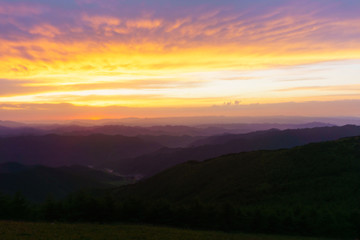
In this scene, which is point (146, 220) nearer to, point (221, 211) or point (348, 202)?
point (221, 211)

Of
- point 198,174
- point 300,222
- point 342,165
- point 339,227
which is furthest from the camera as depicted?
point 198,174

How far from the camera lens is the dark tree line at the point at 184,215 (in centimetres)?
1955

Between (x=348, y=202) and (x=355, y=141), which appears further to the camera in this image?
(x=355, y=141)

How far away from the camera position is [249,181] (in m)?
49.0

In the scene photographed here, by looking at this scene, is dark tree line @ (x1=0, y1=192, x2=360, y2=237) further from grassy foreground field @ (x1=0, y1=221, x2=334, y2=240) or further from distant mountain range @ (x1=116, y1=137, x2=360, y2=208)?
distant mountain range @ (x1=116, y1=137, x2=360, y2=208)

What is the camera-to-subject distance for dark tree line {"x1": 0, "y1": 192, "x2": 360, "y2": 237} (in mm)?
19547

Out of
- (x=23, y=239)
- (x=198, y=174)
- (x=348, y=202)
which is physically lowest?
(x=198, y=174)

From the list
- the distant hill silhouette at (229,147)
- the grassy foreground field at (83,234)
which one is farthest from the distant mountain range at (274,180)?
the distant hill silhouette at (229,147)

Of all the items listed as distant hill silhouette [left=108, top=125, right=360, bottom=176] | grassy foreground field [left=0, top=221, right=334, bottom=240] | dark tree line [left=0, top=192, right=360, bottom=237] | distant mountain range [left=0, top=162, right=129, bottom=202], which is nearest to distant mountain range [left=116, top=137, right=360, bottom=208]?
dark tree line [left=0, top=192, right=360, bottom=237]

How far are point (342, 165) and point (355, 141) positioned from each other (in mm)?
14290

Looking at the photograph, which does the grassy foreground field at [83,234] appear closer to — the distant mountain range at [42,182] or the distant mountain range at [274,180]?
the distant mountain range at [274,180]

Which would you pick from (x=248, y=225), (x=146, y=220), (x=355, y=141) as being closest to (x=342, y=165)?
(x=355, y=141)

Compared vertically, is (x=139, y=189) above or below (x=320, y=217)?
below

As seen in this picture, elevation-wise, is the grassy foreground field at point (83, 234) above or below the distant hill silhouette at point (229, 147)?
above
